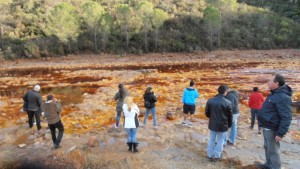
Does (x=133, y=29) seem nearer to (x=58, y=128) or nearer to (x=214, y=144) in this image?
(x=58, y=128)

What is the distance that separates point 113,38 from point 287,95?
5088 centimetres

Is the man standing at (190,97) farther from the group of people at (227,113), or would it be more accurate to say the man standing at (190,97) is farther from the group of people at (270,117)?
the group of people at (270,117)

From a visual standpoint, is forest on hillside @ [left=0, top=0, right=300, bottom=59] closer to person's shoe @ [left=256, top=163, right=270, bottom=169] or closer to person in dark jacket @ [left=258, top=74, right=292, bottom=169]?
person's shoe @ [left=256, top=163, right=270, bottom=169]

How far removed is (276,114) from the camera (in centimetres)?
627

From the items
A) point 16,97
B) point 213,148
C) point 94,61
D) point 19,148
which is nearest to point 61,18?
point 94,61

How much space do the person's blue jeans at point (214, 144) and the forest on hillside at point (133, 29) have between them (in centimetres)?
4306

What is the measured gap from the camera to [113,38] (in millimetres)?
55156

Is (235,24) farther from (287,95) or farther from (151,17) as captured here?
(287,95)

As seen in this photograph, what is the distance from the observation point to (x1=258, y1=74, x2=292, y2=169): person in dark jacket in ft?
20.0

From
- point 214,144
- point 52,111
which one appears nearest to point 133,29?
point 52,111

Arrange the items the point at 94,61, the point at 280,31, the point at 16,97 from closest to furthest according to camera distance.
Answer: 1. the point at 16,97
2. the point at 94,61
3. the point at 280,31

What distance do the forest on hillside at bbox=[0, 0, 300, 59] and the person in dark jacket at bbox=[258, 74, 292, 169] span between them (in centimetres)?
4440

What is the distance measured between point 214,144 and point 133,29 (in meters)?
49.8

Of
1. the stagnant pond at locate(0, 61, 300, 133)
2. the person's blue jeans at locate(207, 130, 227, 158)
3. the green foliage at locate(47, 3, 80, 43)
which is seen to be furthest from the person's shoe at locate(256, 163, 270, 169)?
the green foliage at locate(47, 3, 80, 43)
